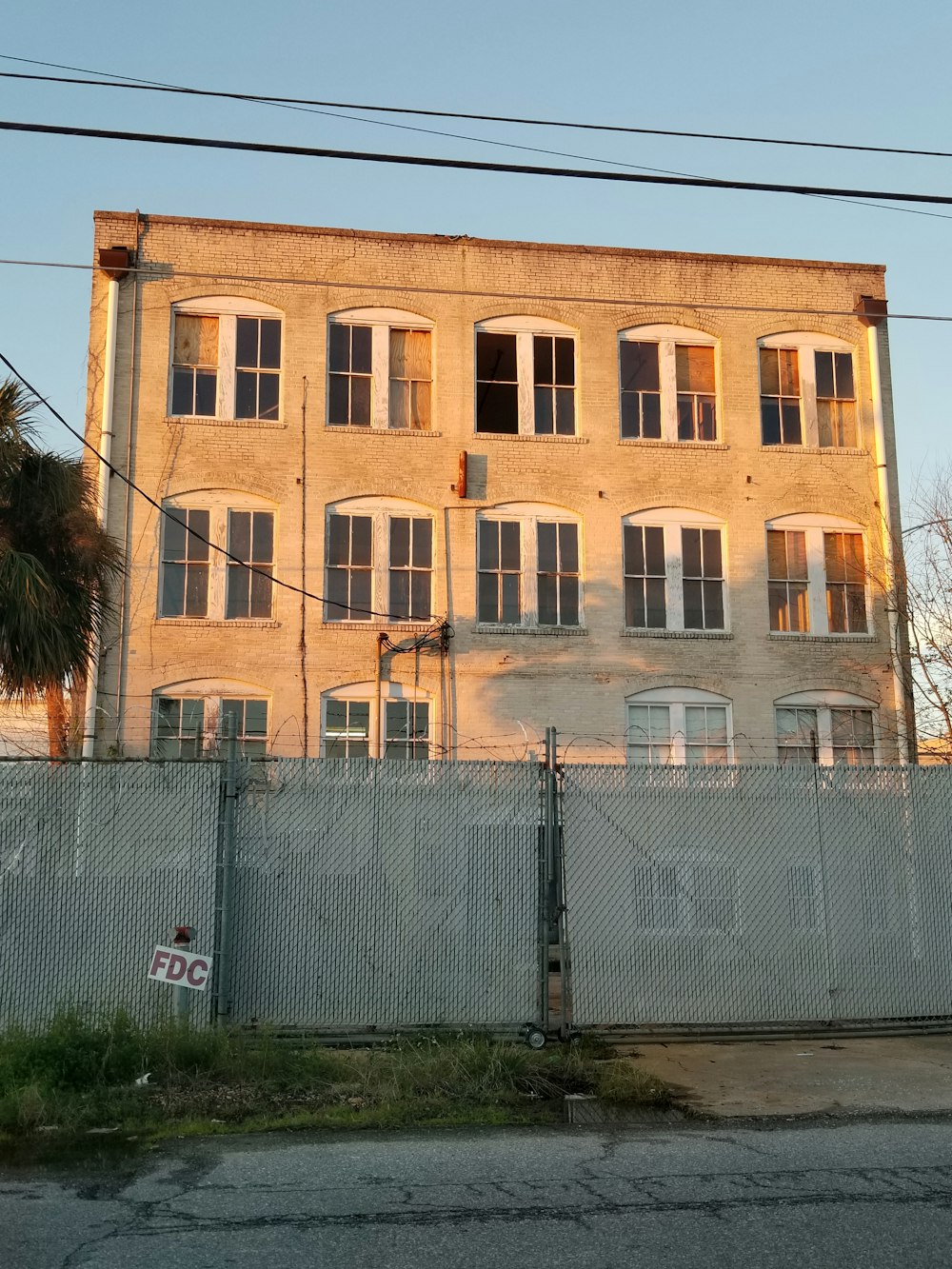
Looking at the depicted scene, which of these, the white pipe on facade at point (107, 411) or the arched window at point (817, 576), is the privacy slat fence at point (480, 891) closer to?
the white pipe on facade at point (107, 411)

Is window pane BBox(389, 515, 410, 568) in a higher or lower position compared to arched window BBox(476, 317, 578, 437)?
lower

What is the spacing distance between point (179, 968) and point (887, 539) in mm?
16395

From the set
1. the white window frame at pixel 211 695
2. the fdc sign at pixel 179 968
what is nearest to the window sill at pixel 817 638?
the white window frame at pixel 211 695

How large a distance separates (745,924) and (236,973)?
4229mm

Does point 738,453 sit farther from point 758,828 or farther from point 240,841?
point 240,841

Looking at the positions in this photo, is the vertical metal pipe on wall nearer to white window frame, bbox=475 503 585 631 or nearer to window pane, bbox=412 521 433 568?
white window frame, bbox=475 503 585 631

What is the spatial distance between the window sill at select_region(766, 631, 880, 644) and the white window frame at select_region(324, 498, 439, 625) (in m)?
5.89

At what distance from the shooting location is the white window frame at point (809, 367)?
2234 cm

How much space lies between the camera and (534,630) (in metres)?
20.7

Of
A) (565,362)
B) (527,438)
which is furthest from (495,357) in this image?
(527,438)

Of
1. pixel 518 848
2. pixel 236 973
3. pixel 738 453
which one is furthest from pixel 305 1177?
pixel 738 453

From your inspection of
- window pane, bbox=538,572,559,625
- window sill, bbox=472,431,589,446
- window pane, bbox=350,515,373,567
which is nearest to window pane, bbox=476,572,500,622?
window pane, bbox=538,572,559,625

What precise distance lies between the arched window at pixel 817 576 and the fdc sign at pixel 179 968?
48.1ft

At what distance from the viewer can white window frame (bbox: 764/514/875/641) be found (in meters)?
21.6
